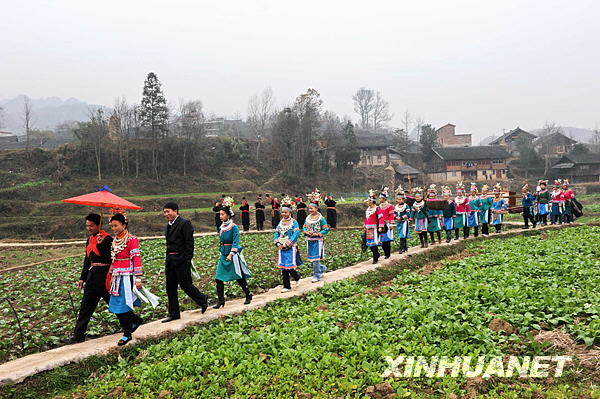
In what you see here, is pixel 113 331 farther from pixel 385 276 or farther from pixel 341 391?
pixel 385 276

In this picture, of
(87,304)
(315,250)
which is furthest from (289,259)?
(87,304)

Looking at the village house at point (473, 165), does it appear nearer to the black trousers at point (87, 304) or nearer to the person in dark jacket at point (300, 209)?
the person in dark jacket at point (300, 209)

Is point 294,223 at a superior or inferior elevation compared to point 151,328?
superior

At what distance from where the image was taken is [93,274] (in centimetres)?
755

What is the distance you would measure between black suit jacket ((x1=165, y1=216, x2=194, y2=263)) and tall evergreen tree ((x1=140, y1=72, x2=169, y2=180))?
44.7m

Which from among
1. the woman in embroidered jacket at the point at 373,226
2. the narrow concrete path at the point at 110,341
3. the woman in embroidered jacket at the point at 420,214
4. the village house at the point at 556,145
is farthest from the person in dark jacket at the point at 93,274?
the village house at the point at 556,145

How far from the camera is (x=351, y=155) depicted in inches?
2482

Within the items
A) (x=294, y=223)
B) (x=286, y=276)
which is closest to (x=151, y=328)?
(x=286, y=276)

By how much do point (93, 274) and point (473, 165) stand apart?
71.0 meters

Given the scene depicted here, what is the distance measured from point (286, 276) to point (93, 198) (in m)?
4.80

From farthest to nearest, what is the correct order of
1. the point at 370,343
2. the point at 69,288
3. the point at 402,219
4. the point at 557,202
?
the point at 557,202 < the point at 402,219 < the point at 69,288 < the point at 370,343

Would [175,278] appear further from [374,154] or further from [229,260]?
[374,154]

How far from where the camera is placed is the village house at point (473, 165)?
6912 cm

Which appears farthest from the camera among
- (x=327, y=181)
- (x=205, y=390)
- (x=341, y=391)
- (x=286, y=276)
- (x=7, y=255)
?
(x=327, y=181)
